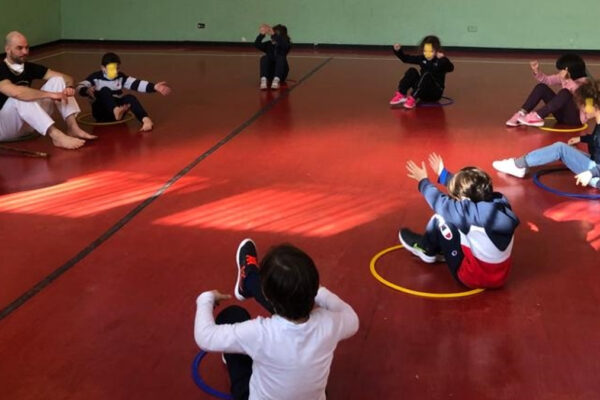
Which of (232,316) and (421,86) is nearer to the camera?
(232,316)

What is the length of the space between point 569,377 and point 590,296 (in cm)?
70

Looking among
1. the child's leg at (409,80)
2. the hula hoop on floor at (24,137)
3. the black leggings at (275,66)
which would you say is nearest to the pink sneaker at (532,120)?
the child's leg at (409,80)

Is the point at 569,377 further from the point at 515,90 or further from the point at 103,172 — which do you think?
the point at 515,90

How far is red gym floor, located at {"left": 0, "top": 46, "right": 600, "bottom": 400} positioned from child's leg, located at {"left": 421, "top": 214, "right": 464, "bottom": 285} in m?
0.12

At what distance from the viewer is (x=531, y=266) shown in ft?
11.3

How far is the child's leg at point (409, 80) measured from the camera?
6.79 m

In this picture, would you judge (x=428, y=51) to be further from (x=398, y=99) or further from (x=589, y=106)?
(x=589, y=106)

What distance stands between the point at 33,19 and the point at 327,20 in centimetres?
448

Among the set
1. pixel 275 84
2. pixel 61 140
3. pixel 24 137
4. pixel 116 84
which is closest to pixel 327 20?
pixel 275 84

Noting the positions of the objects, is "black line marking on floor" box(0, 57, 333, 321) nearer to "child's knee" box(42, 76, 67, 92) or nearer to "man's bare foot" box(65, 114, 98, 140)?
"man's bare foot" box(65, 114, 98, 140)

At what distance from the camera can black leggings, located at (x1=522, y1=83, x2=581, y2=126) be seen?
5.80m

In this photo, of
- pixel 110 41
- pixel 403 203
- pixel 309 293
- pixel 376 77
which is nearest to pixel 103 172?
pixel 403 203

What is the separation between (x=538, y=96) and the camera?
19.4 feet

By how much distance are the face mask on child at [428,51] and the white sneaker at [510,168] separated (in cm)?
226
